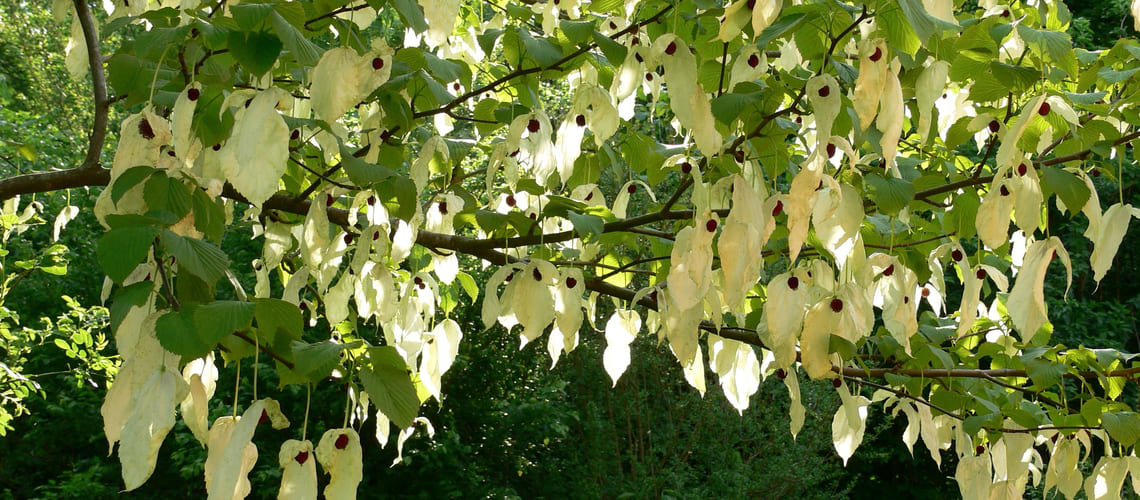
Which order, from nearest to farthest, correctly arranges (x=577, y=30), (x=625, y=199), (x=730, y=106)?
(x=730, y=106) → (x=577, y=30) → (x=625, y=199)

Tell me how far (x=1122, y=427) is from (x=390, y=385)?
1011mm

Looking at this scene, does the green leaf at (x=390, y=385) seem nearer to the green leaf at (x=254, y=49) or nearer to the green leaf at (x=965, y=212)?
the green leaf at (x=254, y=49)

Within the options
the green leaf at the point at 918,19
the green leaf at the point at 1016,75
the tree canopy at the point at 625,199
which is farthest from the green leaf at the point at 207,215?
the green leaf at the point at 1016,75

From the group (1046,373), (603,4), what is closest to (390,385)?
(603,4)

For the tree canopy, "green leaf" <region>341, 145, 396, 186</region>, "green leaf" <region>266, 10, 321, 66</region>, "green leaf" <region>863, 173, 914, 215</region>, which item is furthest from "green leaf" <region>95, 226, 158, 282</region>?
"green leaf" <region>863, 173, 914, 215</region>

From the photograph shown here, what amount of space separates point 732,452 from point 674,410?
31cm

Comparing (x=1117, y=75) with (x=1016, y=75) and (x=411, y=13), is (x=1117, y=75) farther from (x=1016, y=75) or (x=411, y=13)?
(x=411, y=13)

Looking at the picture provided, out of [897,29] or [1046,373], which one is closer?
[897,29]

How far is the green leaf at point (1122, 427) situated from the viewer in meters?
1.32

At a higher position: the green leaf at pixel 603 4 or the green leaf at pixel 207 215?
the green leaf at pixel 603 4

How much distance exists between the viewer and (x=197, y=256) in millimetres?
804

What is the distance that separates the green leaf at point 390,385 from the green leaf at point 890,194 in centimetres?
58

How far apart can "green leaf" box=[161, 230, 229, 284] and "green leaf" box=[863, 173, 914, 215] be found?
2.34 ft

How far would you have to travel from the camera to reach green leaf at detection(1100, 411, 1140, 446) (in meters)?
1.32
